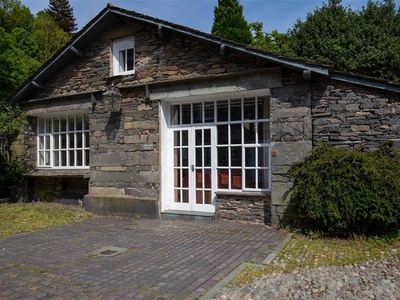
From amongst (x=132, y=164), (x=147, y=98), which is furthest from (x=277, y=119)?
(x=132, y=164)

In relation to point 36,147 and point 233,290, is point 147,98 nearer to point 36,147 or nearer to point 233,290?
point 36,147

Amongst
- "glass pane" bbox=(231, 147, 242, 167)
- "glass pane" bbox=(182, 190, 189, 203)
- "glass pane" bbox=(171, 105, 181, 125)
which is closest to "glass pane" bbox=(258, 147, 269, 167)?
"glass pane" bbox=(231, 147, 242, 167)

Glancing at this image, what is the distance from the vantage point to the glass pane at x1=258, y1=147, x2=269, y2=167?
7.71 m

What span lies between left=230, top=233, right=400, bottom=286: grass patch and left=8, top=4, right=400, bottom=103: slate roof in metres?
2.80

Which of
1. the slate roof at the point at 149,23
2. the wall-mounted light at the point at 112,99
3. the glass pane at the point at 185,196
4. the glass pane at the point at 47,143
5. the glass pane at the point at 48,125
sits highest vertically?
the slate roof at the point at 149,23

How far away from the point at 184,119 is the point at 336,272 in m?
5.39

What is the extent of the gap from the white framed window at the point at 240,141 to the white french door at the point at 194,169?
6.5 inches

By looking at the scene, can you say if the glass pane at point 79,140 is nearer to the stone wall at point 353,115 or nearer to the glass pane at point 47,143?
the glass pane at point 47,143

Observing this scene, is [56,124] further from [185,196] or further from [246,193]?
[246,193]

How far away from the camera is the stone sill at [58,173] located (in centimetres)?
967

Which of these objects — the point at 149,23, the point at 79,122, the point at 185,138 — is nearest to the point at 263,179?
the point at 185,138

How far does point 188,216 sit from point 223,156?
166cm

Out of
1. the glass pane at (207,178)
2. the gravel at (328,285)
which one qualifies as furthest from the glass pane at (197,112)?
the gravel at (328,285)

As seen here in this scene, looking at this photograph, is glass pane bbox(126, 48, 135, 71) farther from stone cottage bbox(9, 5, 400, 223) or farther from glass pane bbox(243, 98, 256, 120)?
glass pane bbox(243, 98, 256, 120)
